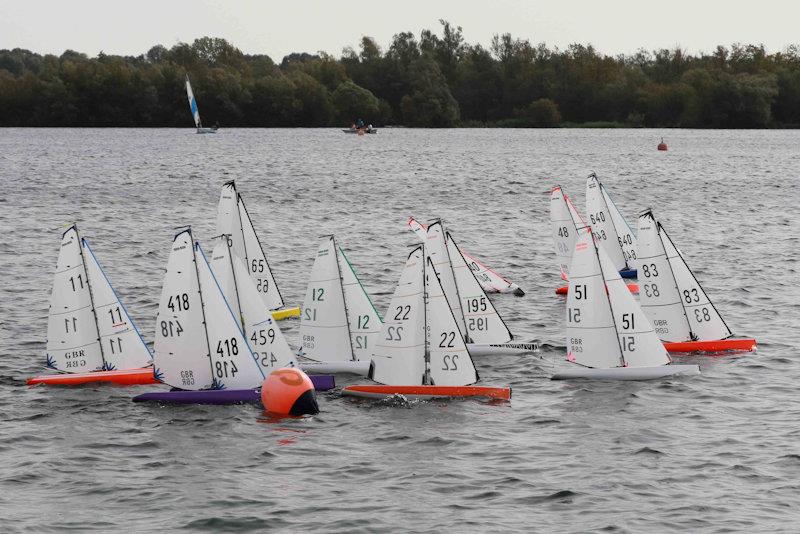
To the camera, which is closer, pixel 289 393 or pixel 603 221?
pixel 289 393

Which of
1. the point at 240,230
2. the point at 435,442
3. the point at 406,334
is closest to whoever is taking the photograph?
the point at 435,442

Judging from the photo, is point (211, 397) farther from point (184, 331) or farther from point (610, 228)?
point (610, 228)

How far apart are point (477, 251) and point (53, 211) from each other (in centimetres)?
3145

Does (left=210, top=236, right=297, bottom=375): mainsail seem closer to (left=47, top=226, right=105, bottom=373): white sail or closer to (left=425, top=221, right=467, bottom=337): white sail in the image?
(left=47, top=226, right=105, bottom=373): white sail

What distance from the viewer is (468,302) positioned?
36812 mm

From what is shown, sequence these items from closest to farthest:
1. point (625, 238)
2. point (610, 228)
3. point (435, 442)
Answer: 1. point (435, 442)
2. point (610, 228)
3. point (625, 238)

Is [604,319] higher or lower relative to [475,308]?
lower

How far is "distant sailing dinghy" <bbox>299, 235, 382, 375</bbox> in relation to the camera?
33.8 metres

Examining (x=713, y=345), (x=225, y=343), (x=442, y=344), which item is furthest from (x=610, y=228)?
(x=225, y=343)

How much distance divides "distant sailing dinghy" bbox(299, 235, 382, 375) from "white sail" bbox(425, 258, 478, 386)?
9.65 feet

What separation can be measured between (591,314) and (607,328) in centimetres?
59

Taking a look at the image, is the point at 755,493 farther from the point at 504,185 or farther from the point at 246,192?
the point at 504,185

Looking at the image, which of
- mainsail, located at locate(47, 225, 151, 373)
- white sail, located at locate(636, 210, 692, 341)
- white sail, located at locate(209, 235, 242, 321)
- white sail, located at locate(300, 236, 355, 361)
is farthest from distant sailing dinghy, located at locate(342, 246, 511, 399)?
white sail, located at locate(636, 210, 692, 341)

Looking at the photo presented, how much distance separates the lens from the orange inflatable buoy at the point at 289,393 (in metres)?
29.8
